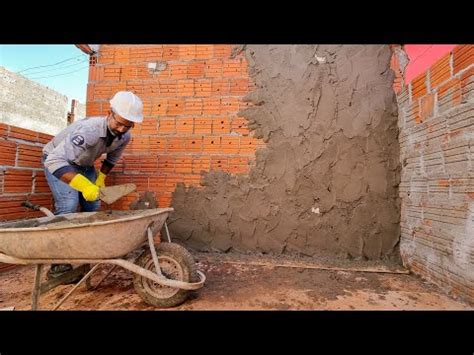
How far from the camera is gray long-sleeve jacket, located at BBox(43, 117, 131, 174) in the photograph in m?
2.13

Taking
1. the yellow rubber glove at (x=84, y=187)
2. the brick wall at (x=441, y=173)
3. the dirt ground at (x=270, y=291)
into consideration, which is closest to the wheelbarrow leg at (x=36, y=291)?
the dirt ground at (x=270, y=291)

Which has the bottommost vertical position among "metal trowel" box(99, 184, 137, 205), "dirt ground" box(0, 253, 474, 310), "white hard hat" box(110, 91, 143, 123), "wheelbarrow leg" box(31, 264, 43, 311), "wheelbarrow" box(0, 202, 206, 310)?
"dirt ground" box(0, 253, 474, 310)

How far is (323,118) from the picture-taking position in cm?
299

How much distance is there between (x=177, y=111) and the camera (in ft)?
10.6

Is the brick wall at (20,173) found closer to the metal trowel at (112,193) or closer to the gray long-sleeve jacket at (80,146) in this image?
the gray long-sleeve jacket at (80,146)

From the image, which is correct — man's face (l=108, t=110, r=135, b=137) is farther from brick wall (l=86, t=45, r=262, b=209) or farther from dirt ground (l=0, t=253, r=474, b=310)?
dirt ground (l=0, t=253, r=474, b=310)

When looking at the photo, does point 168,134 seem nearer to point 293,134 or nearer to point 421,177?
point 293,134

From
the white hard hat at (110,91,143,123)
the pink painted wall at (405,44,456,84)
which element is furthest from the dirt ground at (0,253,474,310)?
the pink painted wall at (405,44,456,84)

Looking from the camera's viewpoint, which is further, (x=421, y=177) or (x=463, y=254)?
(x=421, y=177)

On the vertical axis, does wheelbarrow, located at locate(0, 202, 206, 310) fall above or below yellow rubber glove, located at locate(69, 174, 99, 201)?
below

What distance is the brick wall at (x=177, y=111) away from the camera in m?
3.15

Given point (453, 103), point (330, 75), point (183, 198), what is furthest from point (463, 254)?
point (183, 198)

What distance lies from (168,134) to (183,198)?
799 mm

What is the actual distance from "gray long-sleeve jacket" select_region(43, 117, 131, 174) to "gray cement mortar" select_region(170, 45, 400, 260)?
104 cm
